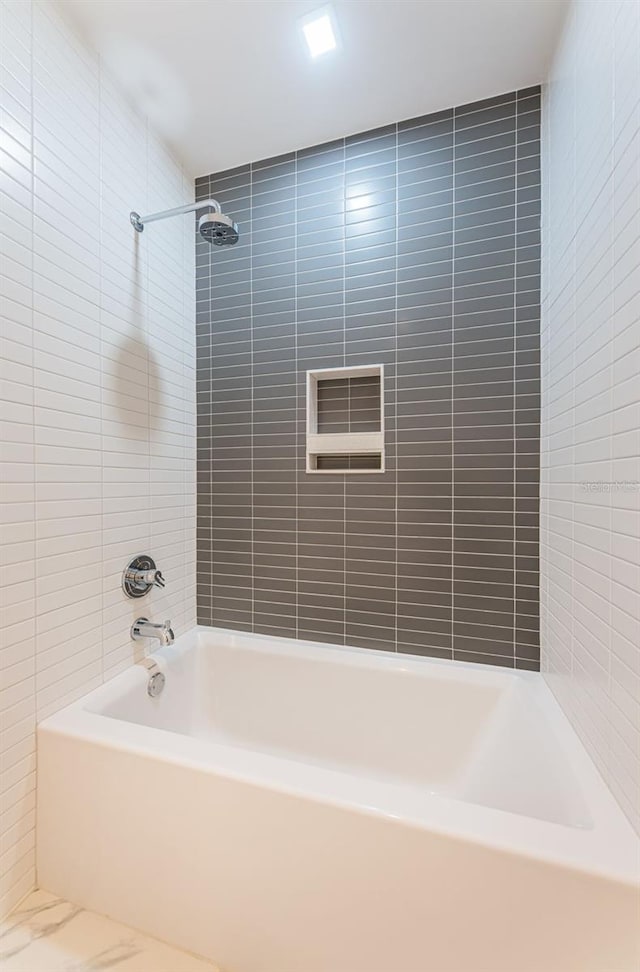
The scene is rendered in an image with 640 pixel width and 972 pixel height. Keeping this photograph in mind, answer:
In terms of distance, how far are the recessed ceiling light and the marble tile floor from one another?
8.47 feet

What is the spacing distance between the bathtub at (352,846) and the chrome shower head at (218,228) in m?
1.60

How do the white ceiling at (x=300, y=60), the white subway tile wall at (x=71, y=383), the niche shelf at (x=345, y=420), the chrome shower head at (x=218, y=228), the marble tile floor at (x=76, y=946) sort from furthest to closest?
Answer: the niche shelf at (x=345, y=420), the chrome shower head at (x=218, y=228), the white ceiling at (x=300, y=60), the white subway tile wall at (x=71, y=383), the marble tile floor at (x=76, y=946)

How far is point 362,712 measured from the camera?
5.20 feet

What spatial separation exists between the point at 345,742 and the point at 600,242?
5.82ft

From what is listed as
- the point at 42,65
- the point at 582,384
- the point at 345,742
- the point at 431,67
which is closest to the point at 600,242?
the point at 582,384

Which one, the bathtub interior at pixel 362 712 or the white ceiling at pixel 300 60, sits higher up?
the white ceiling at pixel 300 60

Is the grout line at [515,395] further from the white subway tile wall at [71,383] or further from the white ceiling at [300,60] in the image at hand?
the white subway tile wall at [71,383]

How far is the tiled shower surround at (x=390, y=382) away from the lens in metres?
1.51

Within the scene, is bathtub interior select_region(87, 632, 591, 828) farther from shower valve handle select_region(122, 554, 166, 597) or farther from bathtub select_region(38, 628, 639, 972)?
shower valve handle select_region(122, 554, 166, 597)

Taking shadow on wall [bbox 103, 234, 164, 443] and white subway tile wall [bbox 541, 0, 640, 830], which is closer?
white subway tile wall [bbox 541, 0, 640, 830]

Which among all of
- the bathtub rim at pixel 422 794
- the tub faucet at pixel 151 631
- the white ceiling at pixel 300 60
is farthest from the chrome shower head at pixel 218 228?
the bathtub rim at pixel 422 794

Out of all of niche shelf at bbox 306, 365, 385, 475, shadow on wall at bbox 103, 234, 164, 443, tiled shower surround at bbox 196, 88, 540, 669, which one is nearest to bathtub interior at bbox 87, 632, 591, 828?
tiled shower surround at bbox 196, 88, 540, 669

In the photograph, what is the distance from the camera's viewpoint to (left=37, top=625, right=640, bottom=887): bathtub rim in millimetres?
756

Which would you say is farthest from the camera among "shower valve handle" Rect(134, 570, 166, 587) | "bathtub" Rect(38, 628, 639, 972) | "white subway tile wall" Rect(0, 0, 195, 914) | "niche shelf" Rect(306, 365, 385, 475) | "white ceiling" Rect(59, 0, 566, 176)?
"niche shelf" Rect(306, 365, 385, 475)
